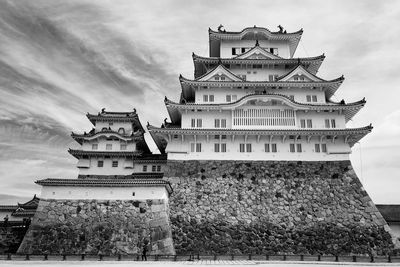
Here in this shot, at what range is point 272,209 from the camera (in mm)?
26578

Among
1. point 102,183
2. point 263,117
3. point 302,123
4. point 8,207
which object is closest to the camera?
point 102,183

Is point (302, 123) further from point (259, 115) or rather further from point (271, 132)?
point (259, 115)

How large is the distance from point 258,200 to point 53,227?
16355mm

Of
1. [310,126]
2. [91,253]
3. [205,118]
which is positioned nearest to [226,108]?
[205,118]

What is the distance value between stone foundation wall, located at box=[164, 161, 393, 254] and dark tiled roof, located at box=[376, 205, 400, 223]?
656 centimetres

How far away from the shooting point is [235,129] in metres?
29.3

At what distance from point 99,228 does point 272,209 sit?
45.8 feet

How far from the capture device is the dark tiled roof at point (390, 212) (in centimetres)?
3120

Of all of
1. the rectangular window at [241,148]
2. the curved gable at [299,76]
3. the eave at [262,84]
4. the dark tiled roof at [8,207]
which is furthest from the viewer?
the curved gable at [299,76]

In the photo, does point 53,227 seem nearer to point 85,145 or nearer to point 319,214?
point 85,145

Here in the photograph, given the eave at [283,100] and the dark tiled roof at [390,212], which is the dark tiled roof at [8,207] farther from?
the dark tiled roof at [390,212]

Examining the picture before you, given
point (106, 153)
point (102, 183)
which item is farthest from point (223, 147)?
point (106, 153)

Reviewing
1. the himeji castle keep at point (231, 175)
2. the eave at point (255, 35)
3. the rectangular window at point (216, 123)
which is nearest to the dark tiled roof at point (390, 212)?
the himeji castle keep at point (231, 175)

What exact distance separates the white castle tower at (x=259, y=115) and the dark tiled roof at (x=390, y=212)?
295 inches
